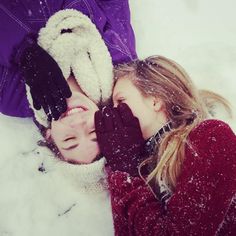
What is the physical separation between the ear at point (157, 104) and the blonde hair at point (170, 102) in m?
0.01

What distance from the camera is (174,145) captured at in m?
1.52

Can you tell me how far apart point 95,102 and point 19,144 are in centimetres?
37

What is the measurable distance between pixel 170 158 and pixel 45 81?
1.68 feet

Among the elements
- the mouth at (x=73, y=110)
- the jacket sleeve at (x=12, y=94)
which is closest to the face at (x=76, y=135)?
the mouth at (x=73, y=110)

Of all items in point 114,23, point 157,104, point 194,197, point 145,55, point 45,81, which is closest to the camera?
point 194,197

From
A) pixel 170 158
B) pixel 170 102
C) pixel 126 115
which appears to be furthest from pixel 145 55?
pixel 170 158

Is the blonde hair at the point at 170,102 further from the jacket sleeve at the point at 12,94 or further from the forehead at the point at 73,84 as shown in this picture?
the jacket sleeve at the point at 12,94

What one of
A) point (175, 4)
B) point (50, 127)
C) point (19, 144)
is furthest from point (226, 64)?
point (19, 144)

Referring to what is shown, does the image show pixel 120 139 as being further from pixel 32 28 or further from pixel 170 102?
pixel 32 28

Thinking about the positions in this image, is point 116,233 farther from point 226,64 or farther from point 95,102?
point 226,64

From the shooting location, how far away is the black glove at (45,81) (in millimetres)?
1501

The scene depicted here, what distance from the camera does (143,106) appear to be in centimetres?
159

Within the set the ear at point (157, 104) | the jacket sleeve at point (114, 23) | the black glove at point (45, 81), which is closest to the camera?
the black glove at point (45, 81)

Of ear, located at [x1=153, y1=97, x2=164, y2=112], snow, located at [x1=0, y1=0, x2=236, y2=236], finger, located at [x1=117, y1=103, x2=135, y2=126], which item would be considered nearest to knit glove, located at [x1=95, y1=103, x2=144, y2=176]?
finger, located at [x1=117, y1=103, x2=135, y2=126]
